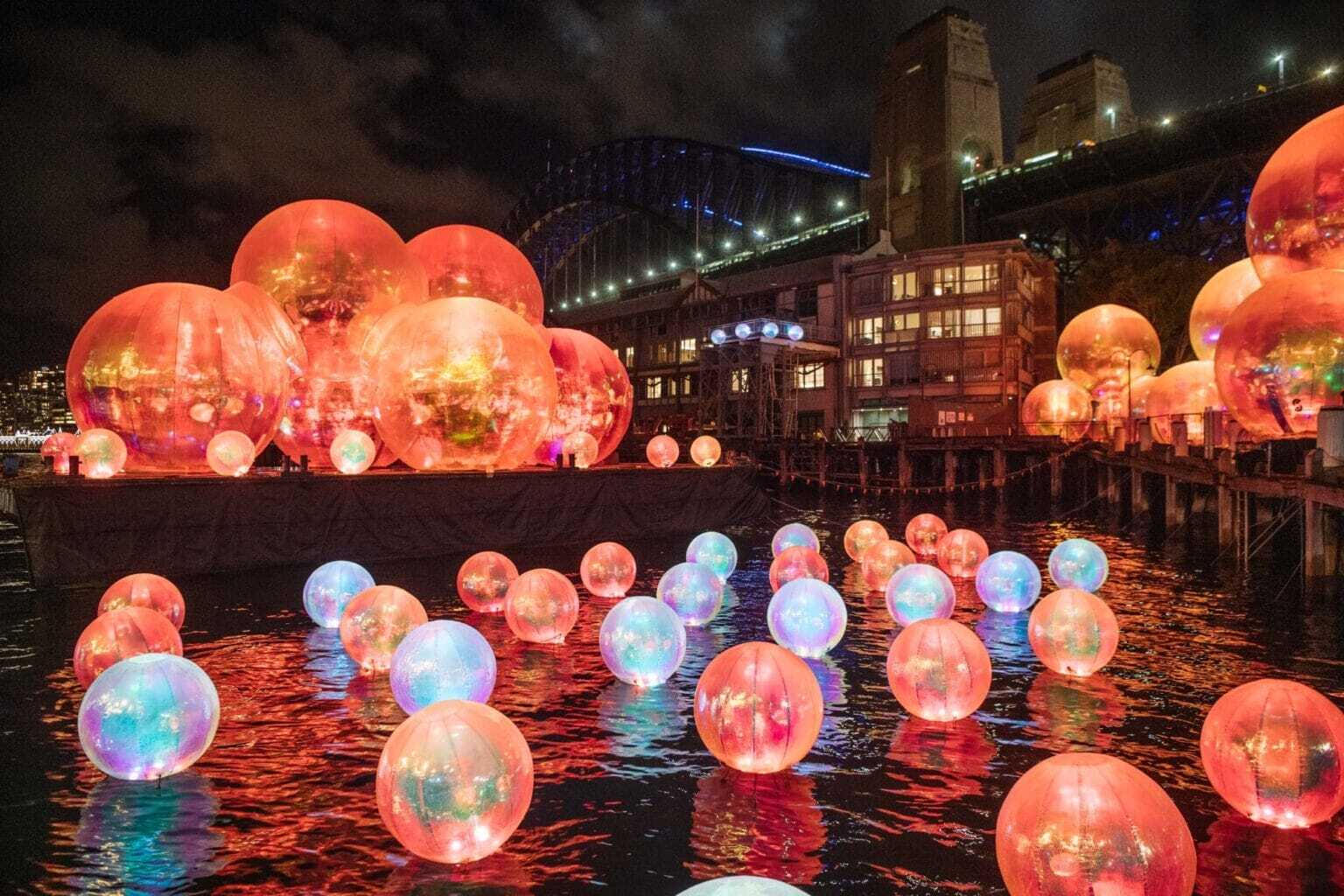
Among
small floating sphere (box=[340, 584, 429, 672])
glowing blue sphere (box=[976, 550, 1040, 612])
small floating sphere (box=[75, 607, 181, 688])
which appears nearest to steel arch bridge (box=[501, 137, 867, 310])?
glowing blue sphere (box=[976, 550, 1040, 612])

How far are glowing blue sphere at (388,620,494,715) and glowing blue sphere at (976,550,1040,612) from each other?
7313 millimetres

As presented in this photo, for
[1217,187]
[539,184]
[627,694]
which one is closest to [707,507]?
[627,694]

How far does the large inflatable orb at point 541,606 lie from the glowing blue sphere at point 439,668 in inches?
101

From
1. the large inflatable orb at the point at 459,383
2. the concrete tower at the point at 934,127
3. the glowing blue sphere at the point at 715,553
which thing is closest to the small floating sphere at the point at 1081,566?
the glowing blue sphere at the point at 715,553

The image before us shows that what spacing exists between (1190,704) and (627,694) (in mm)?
5129

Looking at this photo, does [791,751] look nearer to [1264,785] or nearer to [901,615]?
[1264,785]

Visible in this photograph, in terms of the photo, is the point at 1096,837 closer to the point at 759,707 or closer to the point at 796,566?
the point at 759,707

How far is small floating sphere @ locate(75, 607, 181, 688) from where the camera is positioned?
721 cm

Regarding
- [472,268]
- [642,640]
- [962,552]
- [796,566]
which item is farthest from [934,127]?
[642,640]

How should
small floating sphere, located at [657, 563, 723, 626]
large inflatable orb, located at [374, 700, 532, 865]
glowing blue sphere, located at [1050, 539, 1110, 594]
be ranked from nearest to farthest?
large inflatable orb, located at [374, 700, 532, 865]
small floating sphere, located at [657, 563, 723, 626]
glowing blue sphere, located at [1050, 539, 1110, 594]

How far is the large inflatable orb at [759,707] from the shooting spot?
5.59 metres

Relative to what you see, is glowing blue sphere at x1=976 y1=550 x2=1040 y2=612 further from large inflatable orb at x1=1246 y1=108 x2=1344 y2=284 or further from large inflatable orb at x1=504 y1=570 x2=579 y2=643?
large inflatable orb at x1=1246 y1=108 x2=1344 y2=284

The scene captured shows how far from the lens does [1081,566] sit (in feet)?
40.3

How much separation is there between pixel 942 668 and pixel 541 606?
444cm
